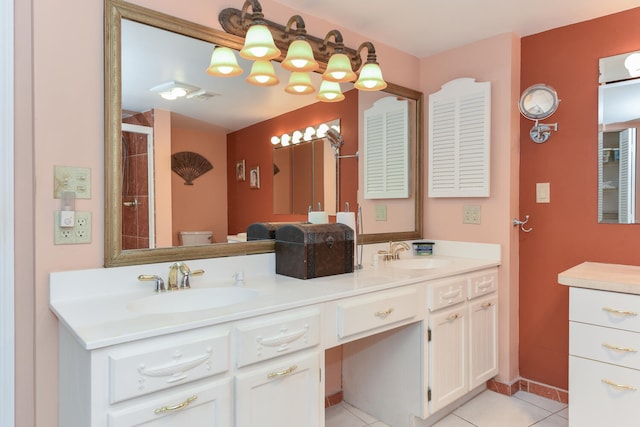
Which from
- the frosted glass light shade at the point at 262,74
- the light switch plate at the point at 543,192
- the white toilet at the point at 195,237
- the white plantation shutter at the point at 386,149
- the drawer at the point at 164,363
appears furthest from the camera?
the white plantation shutter at the point at 386,149

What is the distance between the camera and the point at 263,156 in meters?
2.15

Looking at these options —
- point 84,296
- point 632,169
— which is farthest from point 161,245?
point 632,169

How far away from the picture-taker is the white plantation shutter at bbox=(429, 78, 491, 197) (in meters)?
2.54

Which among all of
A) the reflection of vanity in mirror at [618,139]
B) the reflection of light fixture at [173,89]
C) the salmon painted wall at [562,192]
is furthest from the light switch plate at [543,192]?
the reflection of light fixture at [173,89]

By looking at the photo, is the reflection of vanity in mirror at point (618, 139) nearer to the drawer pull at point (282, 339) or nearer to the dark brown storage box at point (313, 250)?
the dark brown storage box at point (313, 250)

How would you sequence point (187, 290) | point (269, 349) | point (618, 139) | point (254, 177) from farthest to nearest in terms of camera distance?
point (618, 139), point (254, 177), point (187, 290), point (269, 349)

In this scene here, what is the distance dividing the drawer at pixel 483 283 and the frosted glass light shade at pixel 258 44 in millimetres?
1604

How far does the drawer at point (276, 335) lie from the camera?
1.31m

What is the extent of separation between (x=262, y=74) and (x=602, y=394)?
84.0 inches

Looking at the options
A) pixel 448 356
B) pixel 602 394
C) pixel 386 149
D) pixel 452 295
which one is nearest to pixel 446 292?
pixel 452 295

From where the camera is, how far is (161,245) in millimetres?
1712

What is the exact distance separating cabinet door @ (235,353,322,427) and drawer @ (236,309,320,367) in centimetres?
4

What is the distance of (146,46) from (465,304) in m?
2.01

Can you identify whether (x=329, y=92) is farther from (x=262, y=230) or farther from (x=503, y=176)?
→ (x=503, y=176)
